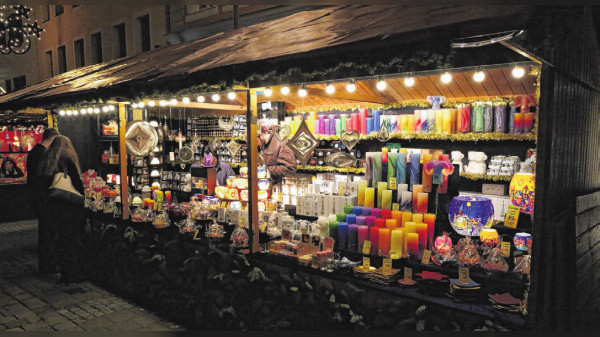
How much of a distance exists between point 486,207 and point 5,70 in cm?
1875

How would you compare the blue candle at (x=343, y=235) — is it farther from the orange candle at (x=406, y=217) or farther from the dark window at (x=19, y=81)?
the dark window at (x=19, y=81)

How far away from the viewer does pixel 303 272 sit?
4.41 meters

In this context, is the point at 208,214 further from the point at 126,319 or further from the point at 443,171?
the point at 443,171

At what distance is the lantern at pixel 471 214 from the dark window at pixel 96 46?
20.2m

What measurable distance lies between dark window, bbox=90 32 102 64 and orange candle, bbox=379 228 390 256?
19604 mm

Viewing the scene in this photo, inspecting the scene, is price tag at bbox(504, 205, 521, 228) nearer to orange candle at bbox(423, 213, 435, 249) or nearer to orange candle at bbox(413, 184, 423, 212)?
orange candle at bbox(423, 213, 435, 249)

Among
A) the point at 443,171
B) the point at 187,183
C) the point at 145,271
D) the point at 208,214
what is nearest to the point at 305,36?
the point at 443,171

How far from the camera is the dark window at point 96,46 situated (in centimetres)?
1969

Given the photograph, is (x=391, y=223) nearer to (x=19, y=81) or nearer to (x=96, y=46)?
(x=96, y=46)

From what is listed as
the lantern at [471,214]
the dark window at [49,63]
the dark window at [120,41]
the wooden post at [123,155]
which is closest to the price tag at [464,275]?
the lantern at [471,214]

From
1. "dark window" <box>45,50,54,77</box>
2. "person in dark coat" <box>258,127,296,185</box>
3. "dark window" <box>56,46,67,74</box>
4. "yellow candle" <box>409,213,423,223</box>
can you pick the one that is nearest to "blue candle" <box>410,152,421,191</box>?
"yellow candle" <box>409,213,423,223</box>

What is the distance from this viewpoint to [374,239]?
448 cm

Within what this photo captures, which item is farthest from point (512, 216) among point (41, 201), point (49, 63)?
point (49, 63)

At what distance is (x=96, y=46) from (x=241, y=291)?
1893 centimetres
